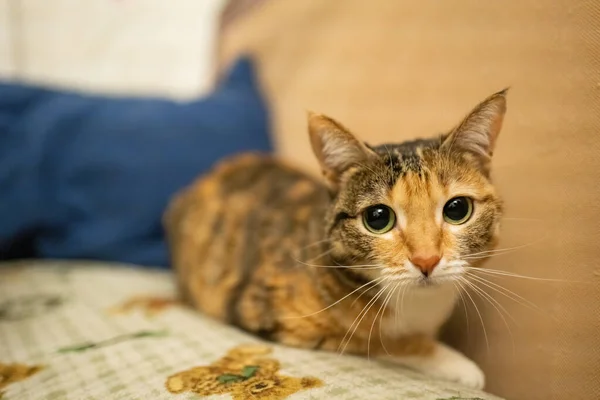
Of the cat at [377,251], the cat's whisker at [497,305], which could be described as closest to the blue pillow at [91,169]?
the cat at [377,251]

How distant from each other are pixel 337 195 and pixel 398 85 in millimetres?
414

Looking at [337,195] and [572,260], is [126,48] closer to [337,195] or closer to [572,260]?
[337,195]

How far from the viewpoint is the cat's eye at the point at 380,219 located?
791mm

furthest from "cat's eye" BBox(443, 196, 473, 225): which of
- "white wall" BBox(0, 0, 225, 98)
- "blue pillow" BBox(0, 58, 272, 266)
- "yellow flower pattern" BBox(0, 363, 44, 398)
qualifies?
"white wall" BBox(0, 0, 225, 98)

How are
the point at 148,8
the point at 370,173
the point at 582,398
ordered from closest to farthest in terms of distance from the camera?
the point at 582,398
the point at 370,173
the point at 148,8

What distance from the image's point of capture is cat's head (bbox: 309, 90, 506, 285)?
2.44 feet

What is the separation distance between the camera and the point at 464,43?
956 mm

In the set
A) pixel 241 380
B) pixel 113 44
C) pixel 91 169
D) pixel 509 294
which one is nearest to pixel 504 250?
pixel 509 294

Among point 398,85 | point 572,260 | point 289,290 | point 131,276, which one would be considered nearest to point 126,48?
point 131,276

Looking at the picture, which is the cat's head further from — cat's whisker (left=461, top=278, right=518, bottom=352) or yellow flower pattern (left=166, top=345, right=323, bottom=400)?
yellow flower pattern (left=166, top=345, right=323, bottom=400)

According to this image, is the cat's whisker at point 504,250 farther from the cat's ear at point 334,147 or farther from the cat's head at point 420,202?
the cat's ear at point 334,147

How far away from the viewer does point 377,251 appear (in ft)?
2.58

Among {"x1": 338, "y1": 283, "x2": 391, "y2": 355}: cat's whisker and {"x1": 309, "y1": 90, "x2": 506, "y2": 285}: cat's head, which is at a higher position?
{"x1": 309, "y1": 90, "x2": 506, "y2": 285}: cat's head

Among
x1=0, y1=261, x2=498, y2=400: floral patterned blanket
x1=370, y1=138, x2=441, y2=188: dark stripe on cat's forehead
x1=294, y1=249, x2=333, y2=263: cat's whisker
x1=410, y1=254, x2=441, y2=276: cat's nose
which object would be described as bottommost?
x1=0, y1=261, x2=498, y2=400: floral patterned blanket
